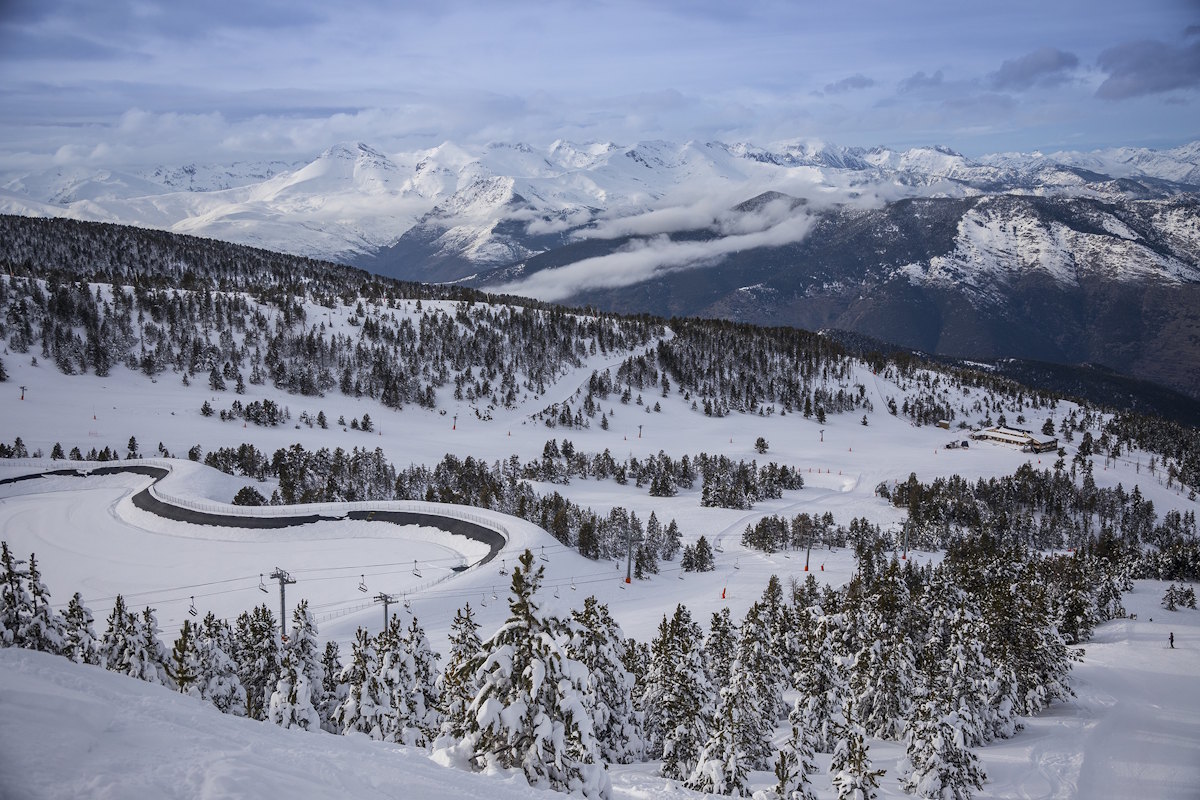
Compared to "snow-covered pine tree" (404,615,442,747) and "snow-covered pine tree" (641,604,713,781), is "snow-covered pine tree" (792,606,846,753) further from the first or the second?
"snow-covered pine tree" (404,615,442,747)

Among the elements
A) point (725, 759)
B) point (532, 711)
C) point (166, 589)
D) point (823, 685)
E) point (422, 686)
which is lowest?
point (166, 589)

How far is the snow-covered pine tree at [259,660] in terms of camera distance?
29281mm

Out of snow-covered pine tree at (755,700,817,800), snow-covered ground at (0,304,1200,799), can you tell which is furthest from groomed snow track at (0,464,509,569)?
snow-covered pine tree at (755,700,817,800)

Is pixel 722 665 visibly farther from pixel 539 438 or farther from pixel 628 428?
pixel 628 428

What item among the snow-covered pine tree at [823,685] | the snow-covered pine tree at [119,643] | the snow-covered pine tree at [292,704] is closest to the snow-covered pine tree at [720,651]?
the snow-covered pine tree at [823,685]

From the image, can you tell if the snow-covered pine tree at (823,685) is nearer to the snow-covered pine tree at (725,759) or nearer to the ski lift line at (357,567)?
the snow-covered pine tree at (725,759)

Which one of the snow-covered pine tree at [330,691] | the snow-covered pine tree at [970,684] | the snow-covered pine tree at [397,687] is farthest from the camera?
the snow-covered pine tree at [970,684]

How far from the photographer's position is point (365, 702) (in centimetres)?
2548

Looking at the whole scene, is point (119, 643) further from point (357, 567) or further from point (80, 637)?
point (357, 567)

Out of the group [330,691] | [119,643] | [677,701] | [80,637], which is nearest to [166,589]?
[80,637]

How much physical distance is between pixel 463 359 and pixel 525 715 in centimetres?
15441

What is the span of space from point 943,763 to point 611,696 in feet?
42.9

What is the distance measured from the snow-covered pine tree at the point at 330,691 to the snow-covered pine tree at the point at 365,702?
1.98 feet

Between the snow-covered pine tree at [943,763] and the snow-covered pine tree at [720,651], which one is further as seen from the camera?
the snow-covered pine tree at [720,651]
